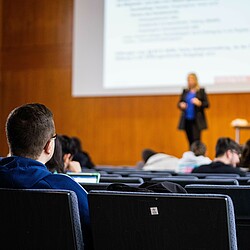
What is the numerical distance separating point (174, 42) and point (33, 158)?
7.52 metres

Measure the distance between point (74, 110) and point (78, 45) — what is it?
1.26 metres

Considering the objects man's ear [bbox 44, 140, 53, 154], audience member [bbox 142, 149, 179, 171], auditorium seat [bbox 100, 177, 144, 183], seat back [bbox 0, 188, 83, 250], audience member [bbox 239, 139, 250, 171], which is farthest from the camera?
audience member [bbox 142, 149, 179, 171]

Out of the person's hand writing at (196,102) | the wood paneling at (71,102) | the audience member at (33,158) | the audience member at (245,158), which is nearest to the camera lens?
the audience member at (33,158)

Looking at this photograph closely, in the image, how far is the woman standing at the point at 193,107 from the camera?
7977 millimetres

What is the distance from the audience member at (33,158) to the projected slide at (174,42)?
281 inches

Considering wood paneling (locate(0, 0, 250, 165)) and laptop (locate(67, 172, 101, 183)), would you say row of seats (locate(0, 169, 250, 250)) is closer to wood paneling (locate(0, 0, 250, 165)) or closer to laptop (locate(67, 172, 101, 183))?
laptop (locate(67, 172, 101, 183))

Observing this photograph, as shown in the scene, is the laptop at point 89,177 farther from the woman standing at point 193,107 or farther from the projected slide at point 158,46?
the projected slide at point 158,46

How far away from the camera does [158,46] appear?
9352 millimetres

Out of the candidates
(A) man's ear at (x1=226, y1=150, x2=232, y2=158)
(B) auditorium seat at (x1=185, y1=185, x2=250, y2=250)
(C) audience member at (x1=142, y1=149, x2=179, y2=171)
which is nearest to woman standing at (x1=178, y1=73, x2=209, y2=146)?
(C) audience member at (x1=142, y1=149, x2=179, y2=171)

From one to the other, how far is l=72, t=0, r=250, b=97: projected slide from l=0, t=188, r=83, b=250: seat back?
7.36 m

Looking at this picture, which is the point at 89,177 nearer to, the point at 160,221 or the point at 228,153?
the point at 160,221

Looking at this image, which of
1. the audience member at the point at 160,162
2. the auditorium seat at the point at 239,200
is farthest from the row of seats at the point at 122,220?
the audience member at the point at 160,162

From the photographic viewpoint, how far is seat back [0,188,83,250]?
169 cm

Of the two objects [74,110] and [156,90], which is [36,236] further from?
[74,110]
